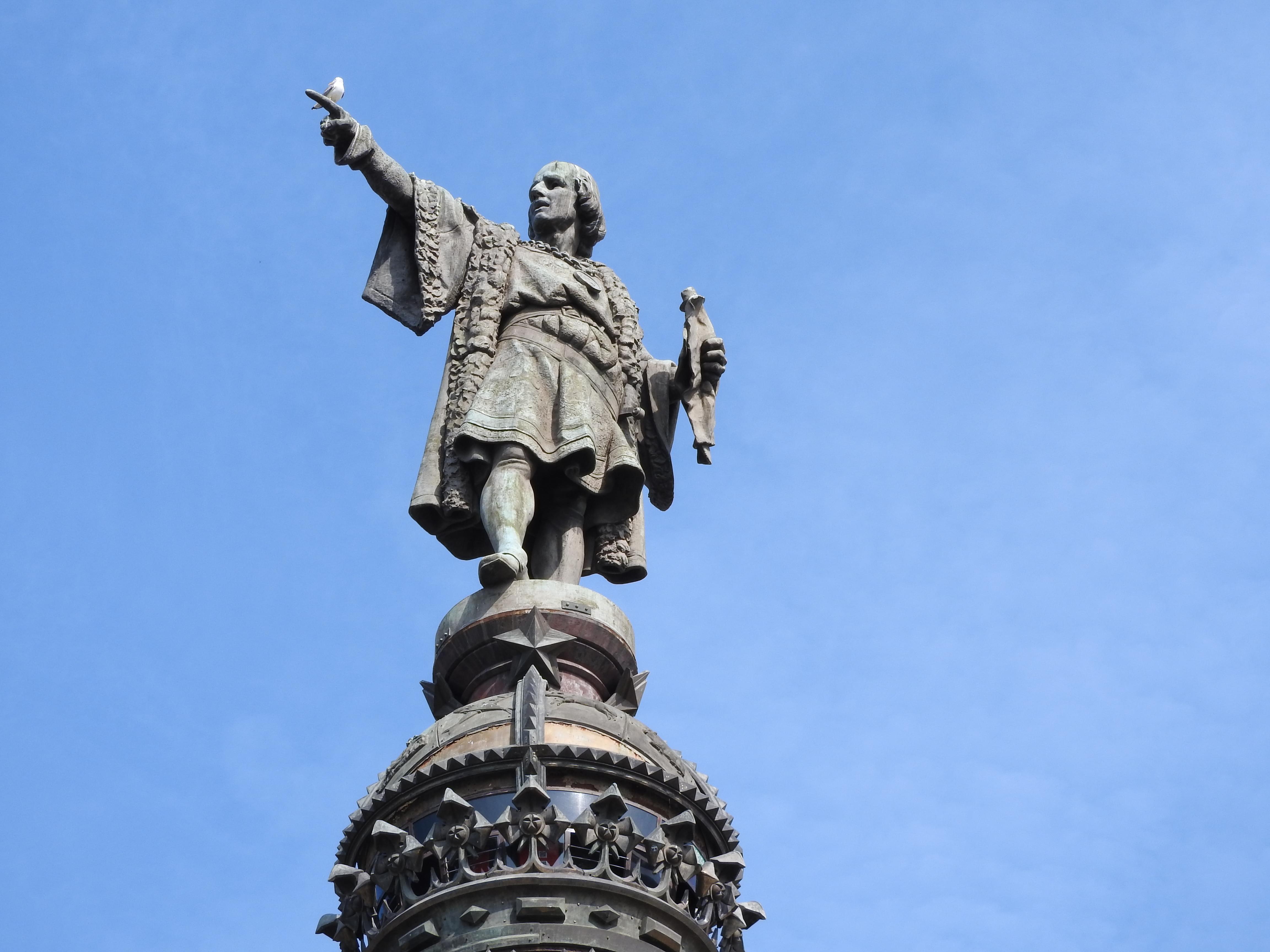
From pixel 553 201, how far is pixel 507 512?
10.9 ft

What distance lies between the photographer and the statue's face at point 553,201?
609 inches

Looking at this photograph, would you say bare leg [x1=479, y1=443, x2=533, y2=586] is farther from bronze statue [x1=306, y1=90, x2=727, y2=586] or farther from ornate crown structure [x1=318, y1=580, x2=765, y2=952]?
ornate crown structure [x1=318, y1=580, x2=765, y2=952]

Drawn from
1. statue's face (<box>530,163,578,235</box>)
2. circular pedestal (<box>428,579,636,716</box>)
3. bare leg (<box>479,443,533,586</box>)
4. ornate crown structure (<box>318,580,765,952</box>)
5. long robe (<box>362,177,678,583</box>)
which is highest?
statue's face (<box>530,163,578,235</box>)

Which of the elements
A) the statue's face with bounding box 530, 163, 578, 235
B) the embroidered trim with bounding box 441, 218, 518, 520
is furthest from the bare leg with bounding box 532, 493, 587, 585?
the statue's face with bounding box 530, 163, 578, 235

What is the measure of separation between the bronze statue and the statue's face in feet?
0.05

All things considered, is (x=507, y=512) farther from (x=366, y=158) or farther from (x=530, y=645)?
(x=366, y=158)

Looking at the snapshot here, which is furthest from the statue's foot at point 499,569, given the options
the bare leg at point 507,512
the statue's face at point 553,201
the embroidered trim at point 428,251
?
the statue's face at point 553,201

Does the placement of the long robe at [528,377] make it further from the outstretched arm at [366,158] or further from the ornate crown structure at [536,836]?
the ornate crown structure at [536,836]

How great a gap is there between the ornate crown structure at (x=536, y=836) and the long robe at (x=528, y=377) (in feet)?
5.51

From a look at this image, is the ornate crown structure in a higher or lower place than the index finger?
lower

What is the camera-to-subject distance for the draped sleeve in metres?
14.7

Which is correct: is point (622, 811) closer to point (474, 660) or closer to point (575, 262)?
point (474, 660)

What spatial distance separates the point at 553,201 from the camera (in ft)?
50.9

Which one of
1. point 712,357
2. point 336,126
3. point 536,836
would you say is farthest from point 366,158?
point 536,836
